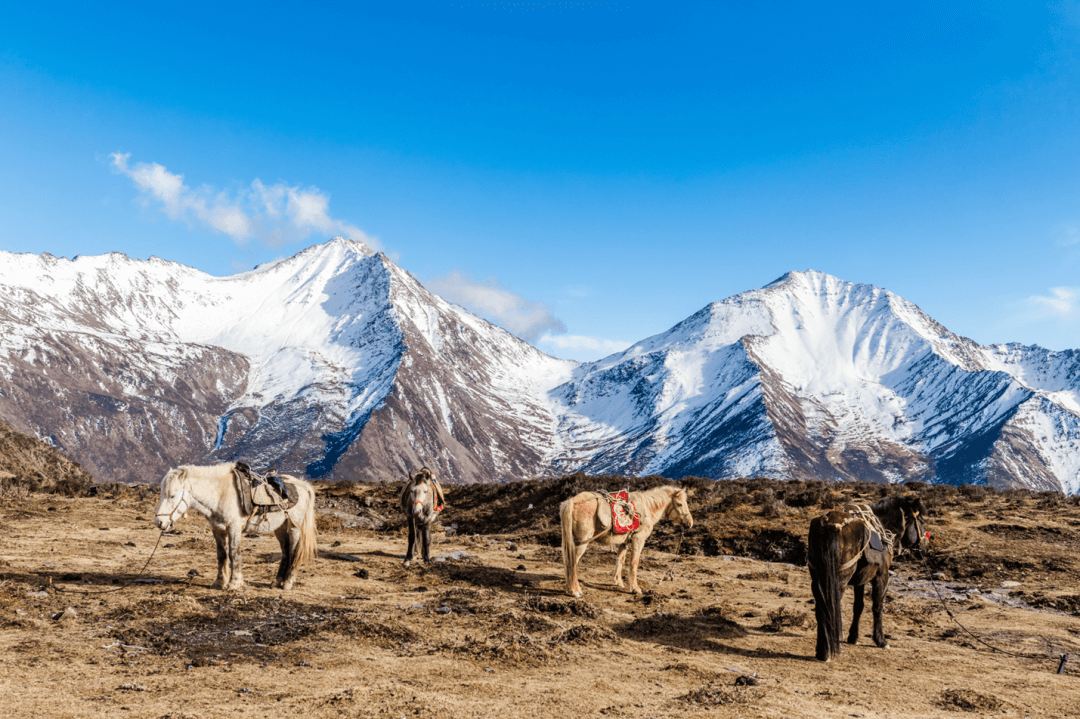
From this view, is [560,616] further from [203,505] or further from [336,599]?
[203,505]

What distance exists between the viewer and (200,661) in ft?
32.3

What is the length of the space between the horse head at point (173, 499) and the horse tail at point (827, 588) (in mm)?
12369

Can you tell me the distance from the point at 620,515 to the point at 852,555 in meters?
5.67

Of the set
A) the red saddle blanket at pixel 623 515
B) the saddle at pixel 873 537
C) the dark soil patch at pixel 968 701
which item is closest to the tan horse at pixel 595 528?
the red saddle blanket at pixel 623 515

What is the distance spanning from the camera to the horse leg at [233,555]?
551 inches

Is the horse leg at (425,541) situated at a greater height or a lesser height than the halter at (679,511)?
lesser

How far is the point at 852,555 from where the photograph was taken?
39.9ft

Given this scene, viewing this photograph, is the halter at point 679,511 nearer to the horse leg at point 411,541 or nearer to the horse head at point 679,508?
the horse head at point 679,508

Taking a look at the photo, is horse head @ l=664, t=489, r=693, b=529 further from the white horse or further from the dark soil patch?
the white horse

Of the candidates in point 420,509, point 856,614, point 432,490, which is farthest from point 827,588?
point 432,490

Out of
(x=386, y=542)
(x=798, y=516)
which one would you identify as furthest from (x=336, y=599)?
(x=798, y=516)

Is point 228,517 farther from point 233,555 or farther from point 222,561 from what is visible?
point 222,561

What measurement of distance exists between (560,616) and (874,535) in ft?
21.3

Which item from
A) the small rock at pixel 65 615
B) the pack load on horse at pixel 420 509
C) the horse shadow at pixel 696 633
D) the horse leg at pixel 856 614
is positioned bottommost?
the horse shadow at pixel 696 633
